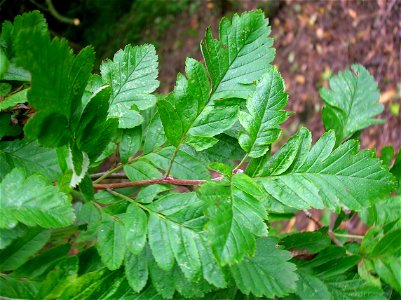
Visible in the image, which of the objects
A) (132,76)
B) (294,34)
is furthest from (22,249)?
(294,34)

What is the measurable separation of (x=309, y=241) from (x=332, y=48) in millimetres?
2543

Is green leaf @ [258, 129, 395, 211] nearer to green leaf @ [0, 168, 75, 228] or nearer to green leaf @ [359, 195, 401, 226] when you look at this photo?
green leaf @ [359, 195, 401, 226]

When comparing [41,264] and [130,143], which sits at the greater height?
[130,143]

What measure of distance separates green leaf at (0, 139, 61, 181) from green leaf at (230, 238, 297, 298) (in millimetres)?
385

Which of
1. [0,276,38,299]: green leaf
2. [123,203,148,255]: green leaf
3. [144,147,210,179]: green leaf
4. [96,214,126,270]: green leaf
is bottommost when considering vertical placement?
[0,276,38,299]: green leaf

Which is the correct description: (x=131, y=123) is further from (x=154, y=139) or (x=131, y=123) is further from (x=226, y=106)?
(x=226, y=106)

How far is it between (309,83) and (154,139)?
2.55 m

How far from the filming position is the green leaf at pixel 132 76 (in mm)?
884

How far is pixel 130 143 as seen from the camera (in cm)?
92

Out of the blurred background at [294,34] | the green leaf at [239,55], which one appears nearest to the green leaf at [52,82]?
the green leaf at [239,55]

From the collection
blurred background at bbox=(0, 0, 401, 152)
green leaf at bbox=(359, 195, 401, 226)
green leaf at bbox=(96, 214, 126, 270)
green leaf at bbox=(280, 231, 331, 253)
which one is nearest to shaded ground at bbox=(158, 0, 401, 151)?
blurred background at bbox=(0, 0, 401, 152)

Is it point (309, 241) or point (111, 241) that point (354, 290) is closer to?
point (309, 241)

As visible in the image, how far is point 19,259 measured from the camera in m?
0.86

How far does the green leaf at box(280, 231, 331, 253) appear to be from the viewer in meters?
0.94
